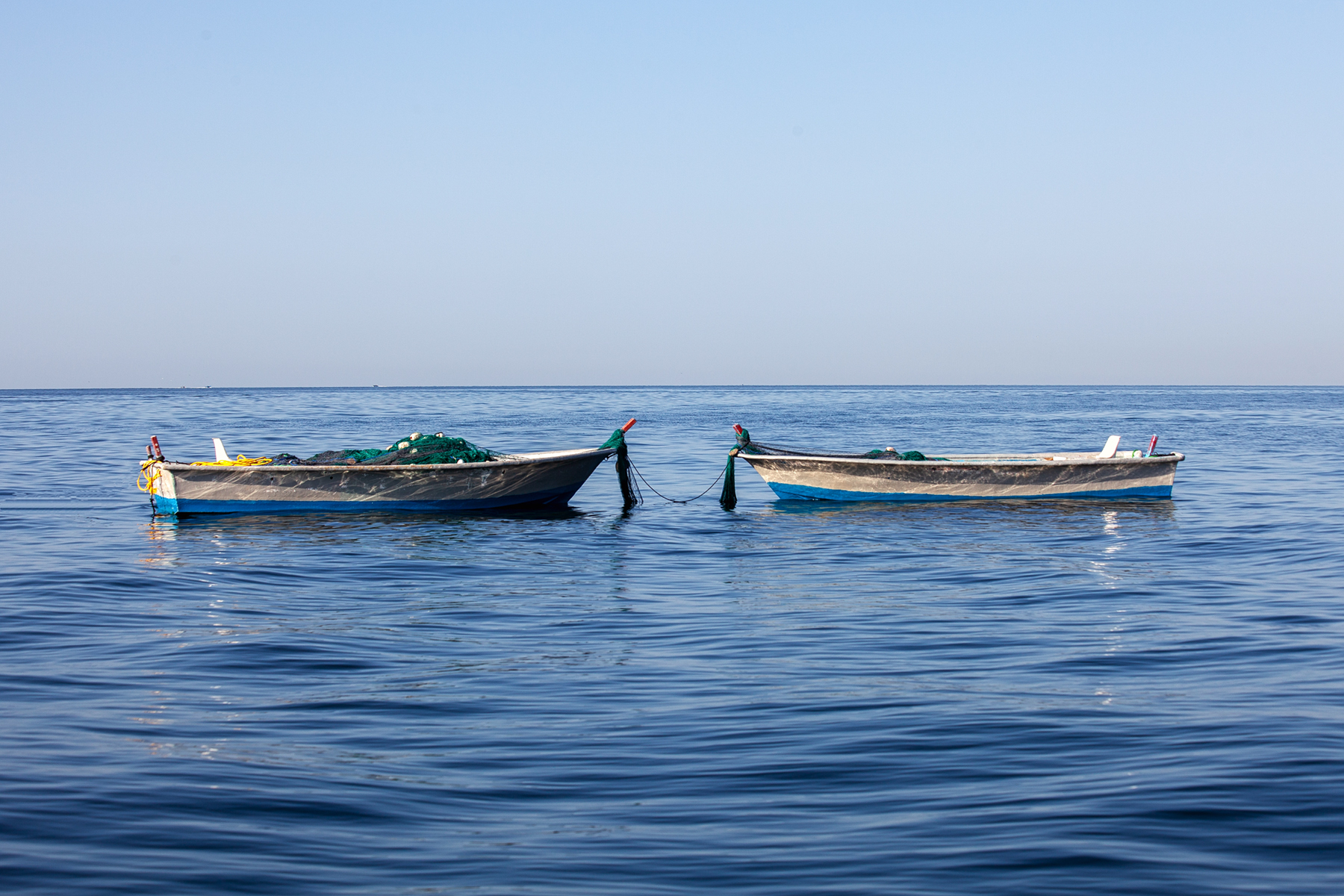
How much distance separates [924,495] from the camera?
22656mm

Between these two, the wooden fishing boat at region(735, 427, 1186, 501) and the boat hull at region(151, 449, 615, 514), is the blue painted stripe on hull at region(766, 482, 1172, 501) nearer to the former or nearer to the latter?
the wooden fishing boat at region(735, 427, 1186, 501)

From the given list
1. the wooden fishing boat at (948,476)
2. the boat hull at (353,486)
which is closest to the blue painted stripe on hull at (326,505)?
the boat hull at (353,486)

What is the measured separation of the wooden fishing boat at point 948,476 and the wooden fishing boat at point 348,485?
374 centimetres

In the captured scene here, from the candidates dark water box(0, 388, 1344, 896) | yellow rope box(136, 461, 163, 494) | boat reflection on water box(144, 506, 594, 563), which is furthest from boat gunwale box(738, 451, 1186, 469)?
yellow rope box(136, 461, 163, 494)

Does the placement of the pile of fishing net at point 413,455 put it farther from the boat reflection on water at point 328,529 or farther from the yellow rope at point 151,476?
the yellow rope at point 151,476

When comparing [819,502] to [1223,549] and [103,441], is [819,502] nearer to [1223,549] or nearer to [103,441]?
[1223,549]

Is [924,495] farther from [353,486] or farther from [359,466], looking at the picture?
[353,486]

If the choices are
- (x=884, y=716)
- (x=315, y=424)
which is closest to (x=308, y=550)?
(x=884, y=716)

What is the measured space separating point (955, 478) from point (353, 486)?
38.9 feet

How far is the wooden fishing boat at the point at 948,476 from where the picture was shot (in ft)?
73.6

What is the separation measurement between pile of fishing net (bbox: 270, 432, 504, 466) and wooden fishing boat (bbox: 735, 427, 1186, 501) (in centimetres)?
541

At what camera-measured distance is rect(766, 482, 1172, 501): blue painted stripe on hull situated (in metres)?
22.7

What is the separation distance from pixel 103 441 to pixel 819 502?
123 ft

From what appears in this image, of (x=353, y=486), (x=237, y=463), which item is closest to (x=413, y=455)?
(x=353, y=486)
